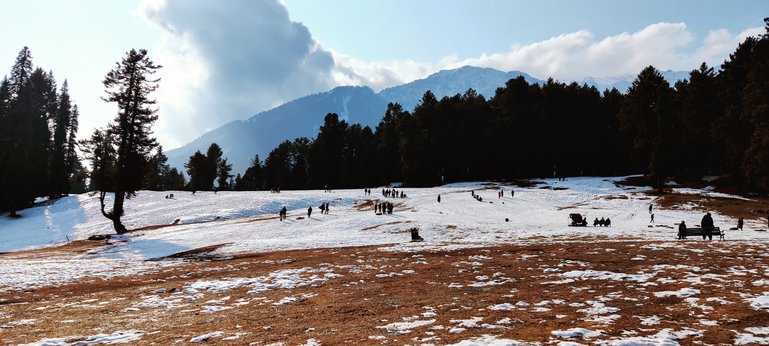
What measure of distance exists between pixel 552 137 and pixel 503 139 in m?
9.32

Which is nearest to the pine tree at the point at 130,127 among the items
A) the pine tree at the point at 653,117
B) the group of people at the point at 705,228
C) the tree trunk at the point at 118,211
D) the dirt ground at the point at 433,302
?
the tree trunk at the point at 118,211

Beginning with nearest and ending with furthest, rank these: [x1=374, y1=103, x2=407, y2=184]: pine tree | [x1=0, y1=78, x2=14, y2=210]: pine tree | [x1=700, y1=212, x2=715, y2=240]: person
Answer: [x1=700, y1=212, x2=715, y2=240]: person → [x1=0, y1=78, x2=14, y2=210]: pine tree → [x1=374, y1=103, x2=407, y2=184]: pine tree

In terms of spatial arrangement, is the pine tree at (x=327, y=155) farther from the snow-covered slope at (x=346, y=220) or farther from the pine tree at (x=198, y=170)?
the snow-covered slope at (x=346, y=220)

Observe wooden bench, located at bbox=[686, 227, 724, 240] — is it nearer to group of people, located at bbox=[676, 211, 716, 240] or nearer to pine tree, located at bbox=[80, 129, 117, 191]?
group of people, located at bbox=[676, 211, 716, 240]

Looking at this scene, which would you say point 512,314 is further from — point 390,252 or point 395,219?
point 395,219

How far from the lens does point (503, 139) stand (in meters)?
84.0

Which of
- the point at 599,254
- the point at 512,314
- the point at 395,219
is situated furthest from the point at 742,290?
the point at 395,219

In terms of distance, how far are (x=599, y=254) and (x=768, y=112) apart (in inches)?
1442

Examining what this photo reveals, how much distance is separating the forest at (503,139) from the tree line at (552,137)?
0.70 feet

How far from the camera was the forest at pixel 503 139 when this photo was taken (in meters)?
57.2

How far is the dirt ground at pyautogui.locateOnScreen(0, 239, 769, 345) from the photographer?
27.9 ft

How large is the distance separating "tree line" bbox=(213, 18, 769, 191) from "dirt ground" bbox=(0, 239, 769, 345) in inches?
1919

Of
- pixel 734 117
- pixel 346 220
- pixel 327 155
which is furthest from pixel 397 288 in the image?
pixel 327 155

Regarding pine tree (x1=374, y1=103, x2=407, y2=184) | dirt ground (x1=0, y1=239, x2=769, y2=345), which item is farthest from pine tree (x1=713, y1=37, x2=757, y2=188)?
pine tree (x1=374, y1=103, x2=407, y2=184)
